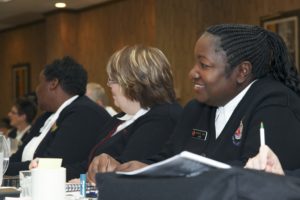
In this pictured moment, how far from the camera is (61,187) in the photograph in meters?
1.57

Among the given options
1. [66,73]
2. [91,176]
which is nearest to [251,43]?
[91,176]

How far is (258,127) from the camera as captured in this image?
1.76 metres

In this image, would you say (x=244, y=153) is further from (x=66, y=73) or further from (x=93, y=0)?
(x=93, y=0)

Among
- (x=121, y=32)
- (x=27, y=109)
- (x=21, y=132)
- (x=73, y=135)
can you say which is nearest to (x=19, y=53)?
(x=121, y=32)

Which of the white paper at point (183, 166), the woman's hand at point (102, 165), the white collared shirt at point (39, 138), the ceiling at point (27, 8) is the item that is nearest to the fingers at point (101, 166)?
the woman's hand at point (102, 165)

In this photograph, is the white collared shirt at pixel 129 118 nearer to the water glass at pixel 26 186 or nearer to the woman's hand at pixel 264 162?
the water glass at pixel 26 186

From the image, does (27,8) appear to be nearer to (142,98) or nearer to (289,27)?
(289,27)

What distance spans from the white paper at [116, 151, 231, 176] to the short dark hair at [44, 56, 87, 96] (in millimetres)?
2357

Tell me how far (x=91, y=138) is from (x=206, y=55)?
54.2 inches

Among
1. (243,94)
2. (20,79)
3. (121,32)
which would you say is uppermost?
(121,32)

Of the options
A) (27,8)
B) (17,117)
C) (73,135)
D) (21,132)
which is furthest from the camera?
(27,8)

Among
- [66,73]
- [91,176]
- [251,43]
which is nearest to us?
[251,43]

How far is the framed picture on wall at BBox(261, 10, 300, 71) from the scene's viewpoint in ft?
20.6

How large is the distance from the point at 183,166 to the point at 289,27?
552 cm
